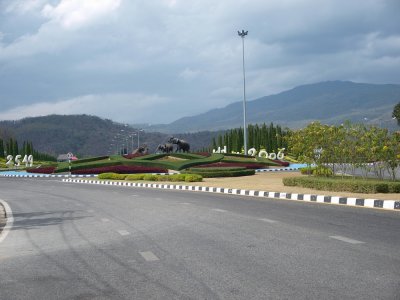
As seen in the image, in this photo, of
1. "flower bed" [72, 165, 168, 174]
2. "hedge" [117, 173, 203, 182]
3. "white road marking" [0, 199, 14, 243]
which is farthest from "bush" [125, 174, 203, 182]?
"white road marking" [0, 199, 14, 243]

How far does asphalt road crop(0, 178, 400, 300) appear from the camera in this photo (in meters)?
6.15

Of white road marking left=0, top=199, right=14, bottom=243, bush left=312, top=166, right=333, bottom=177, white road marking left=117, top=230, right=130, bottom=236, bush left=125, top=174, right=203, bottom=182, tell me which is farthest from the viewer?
bush left=125, top=174, right=203, bottom=182

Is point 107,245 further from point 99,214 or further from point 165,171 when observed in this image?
point 165,171

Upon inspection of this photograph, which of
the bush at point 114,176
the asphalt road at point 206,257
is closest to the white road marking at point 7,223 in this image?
the asphalt road at point 206,257

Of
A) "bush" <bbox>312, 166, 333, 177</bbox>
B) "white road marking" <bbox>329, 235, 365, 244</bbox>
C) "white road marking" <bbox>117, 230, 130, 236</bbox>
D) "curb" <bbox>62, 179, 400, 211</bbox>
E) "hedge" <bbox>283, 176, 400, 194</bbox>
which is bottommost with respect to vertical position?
"curb" <bbox>62, 179, 400, 211</bbox>

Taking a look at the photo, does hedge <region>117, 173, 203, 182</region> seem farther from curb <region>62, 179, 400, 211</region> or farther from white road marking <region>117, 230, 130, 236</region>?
white road marking <region>117, 230, 130, 236</region>

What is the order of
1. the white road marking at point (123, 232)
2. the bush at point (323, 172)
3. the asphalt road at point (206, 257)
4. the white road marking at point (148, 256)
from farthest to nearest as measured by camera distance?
the bush at point (323, 172) → the white road marking at point (123, 232) → the white road marking at point (148, 256) → the asphalt road at point (206, 257)

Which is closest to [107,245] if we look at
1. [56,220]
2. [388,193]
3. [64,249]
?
[64,249]

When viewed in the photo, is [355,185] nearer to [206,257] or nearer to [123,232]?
[123,232]

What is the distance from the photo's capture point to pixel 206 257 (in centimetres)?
812

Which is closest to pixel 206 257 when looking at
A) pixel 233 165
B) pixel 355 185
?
pixel 355 185

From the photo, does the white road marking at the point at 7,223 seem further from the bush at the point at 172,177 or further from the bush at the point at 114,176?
the bush at the point at 114,176

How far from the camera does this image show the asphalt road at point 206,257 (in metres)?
6.15

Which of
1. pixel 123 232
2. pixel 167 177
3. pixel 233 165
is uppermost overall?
pixel 233 165
